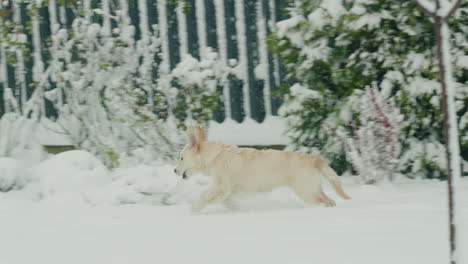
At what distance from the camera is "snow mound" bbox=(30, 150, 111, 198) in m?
4.35

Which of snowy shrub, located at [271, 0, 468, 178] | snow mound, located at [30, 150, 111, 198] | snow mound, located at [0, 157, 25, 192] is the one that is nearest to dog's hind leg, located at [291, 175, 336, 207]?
snowy shrub, located at [271, 0, 468, 178]

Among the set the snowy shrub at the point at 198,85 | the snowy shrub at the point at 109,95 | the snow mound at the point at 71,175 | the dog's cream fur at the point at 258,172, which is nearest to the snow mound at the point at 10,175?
the snow mound at the point at 71,175

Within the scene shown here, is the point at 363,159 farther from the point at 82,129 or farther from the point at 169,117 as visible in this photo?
the point at 82,129

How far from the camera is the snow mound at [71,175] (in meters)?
4.35

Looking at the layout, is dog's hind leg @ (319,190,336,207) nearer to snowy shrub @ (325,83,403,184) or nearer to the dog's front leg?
the dog's front leg

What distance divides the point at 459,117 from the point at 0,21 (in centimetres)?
394

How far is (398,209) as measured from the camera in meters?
3.21

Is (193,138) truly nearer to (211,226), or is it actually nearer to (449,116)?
(211,226)

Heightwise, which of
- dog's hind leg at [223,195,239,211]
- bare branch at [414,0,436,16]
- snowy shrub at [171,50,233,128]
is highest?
bare branch at [414,0,436,16]

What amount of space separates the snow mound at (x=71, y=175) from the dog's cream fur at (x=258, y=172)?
1019 mm

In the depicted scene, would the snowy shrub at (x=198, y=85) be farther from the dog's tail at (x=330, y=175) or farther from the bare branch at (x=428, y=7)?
the bare branch at (x=428, y=7)

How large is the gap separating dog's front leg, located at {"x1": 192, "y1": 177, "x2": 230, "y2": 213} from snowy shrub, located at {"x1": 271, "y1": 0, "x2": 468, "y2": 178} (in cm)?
131

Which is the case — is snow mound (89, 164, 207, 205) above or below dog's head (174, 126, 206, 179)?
below

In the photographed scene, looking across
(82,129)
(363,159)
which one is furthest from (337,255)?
(82,129)
